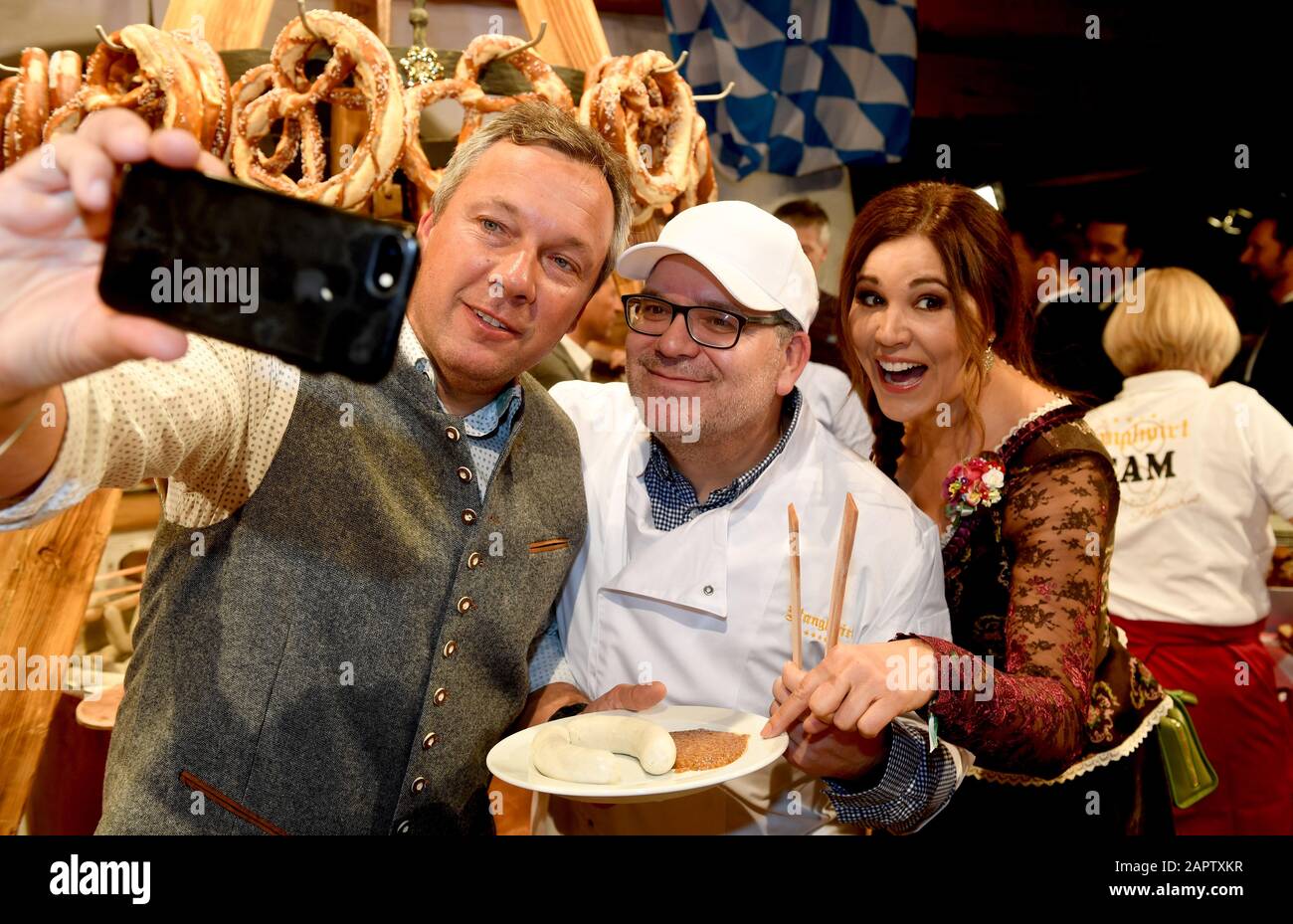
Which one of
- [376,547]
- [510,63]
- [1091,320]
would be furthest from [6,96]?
[1091,320]

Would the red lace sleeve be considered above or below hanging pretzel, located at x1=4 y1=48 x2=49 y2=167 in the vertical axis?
below

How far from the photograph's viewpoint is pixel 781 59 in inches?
182

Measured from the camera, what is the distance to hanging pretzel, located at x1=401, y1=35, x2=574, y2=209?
7.73 feet

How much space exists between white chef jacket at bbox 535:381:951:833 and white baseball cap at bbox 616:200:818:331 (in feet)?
1.10

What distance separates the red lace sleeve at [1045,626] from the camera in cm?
166

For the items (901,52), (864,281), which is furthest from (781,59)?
(864,281)

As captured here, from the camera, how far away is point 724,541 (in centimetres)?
201

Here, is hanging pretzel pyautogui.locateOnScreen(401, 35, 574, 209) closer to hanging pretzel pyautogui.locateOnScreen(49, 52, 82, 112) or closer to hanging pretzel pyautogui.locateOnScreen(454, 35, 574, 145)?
hanging pretzel pyautogui.locateOnScreen(454, 35, 574, 145)

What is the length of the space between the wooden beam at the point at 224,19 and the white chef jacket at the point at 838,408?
1.77 meters

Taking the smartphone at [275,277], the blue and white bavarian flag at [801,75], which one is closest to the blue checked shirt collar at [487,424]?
the smartphone at [275,277]

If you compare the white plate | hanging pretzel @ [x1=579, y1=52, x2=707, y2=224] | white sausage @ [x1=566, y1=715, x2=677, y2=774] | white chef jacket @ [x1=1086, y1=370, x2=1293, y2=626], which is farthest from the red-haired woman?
white chef jacket @ [x1=1086, y1=370, x2=1293, y2=626]

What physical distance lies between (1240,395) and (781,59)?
2.46 m

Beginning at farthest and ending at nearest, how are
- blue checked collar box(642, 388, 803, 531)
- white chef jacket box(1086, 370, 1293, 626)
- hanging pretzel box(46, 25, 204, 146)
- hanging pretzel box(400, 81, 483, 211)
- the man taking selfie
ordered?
white chef jacket box(1086, 370, 1293, 626) < hanging pretzel box(400, 81, 483, 211) < hanging pretzel box(46, 25, 204, 146) < blue checked collar box(642, 388, 803, 531) < the man taking selfie
